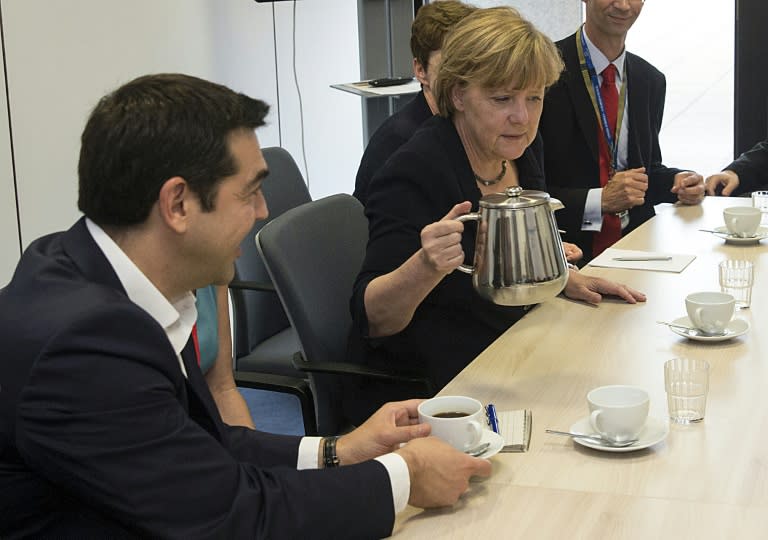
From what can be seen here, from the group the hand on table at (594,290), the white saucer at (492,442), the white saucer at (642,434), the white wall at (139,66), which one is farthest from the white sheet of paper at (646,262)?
the white wall at (139,66)

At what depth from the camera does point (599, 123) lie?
3.27 meters

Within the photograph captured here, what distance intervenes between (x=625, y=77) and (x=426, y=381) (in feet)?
5.50

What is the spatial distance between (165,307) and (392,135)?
5.68 ft

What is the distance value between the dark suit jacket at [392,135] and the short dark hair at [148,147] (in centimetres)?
164

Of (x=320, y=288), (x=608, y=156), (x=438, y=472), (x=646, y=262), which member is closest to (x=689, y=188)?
(x=608, y=156)

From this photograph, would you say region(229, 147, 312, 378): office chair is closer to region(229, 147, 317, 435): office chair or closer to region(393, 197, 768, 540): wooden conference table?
region(229, 147, 317, 435): office chair

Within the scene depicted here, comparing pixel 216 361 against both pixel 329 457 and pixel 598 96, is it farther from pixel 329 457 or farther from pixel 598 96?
pixel 598 96

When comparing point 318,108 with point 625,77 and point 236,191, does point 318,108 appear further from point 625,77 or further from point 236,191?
point 236,191

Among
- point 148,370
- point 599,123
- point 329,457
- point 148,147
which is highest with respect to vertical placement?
point 148,147

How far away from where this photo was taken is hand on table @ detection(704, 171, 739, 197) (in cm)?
351

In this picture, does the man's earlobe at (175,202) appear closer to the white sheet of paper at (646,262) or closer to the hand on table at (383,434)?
the hand on table at (383,434)

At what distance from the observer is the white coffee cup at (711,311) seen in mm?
1902

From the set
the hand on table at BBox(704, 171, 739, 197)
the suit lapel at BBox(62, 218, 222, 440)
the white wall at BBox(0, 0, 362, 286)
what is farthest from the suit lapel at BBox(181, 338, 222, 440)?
the hand on table at BBox(704, 171, 739, 197)

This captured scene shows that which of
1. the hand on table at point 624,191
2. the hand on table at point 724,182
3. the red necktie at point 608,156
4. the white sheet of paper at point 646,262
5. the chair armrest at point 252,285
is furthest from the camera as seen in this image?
the hand on table at point 724,182
